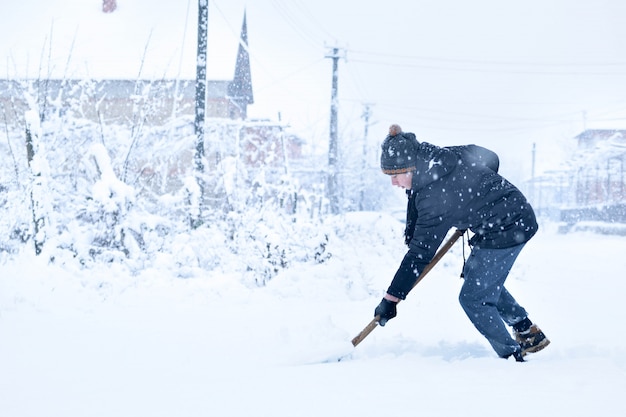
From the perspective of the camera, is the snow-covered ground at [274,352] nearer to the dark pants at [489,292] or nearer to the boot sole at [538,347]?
the boot sole at [538,347]

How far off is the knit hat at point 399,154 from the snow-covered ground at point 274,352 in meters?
1.07

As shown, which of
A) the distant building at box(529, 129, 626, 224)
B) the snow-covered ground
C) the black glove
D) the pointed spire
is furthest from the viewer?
the distant building at box(529, 129, 626, 224)

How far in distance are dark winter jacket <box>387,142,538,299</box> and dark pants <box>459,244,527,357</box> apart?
6 cm

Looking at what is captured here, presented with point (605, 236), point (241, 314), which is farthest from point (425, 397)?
point (605, 236)

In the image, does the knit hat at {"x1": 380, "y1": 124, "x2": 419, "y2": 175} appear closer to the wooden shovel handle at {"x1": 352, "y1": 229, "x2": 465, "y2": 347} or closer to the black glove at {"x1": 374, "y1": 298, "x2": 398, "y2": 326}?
the wooden shovel handle at {"x1": 352, "y1": 229, "x2": 465, "y2": 347}

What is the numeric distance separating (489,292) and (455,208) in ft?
1.89

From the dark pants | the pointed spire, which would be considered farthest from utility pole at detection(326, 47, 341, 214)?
the dark pants

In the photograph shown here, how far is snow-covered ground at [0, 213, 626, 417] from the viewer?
2082mm

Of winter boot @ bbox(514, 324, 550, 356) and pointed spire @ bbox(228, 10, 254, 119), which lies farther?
pointed spire @ bbox(228, 10, 254, 119)

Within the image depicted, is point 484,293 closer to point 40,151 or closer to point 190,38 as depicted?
point 40,151

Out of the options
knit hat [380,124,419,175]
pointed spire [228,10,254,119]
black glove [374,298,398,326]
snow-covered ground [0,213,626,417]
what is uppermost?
pointed spire [228,10,254,119]

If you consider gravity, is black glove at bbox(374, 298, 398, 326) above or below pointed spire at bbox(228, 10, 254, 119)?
below

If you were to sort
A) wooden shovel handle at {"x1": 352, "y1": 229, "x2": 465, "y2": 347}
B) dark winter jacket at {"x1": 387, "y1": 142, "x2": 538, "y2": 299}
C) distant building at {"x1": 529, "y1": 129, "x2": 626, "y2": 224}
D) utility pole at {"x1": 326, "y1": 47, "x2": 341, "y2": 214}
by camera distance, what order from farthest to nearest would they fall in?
1. distant building at {"x1": 529, "y1": 129, "x2": 626, "y2": 224}
2. utility pole at {"x1": 326, "y1": 47, "x2": 341, "y2": 214}
3. wooden shovel handle at {"x1": 352, "y1": 229, "x2": 465, "y2": 347}
4. dark winter jacket at {"x1": 387, "y1": 142, "x2": 538, "y2": 299}

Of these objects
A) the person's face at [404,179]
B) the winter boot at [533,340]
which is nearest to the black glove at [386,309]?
the person's face at [404,179]
